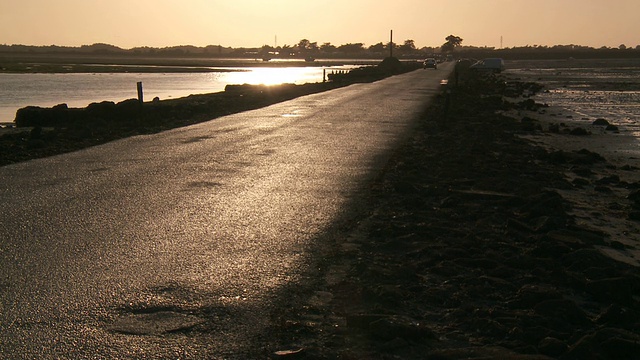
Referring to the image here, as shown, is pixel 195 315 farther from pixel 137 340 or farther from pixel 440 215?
pixel 440 215

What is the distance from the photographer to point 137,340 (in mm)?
4914

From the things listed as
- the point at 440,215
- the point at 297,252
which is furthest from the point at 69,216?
the point at 440,215

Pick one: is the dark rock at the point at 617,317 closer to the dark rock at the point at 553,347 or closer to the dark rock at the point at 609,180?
the dark rock at the point at 553,347

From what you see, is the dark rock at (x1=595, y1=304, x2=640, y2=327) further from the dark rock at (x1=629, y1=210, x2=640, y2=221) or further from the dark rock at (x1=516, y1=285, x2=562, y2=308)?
the dark rock at (x1=629, y1=210, x2=640, y2=221)

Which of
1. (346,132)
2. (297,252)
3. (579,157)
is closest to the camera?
(297,252)

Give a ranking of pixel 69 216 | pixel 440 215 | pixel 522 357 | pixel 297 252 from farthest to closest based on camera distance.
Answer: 1. pixel 440 215
2. pixel 69 216
3. pixel 297 252
4. pixel 522 357

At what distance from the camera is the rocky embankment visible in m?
5.00

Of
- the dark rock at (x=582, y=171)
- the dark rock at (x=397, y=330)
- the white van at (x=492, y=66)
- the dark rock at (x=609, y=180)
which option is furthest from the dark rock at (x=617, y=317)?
the white van at (x=492, y=66)

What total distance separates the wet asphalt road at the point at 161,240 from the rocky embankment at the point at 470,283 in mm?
511

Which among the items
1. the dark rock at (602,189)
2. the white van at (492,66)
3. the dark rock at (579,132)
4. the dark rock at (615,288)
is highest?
the dark rock at (615,288)

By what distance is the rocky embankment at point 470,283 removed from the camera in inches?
197

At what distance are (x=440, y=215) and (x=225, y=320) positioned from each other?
4.73 metres

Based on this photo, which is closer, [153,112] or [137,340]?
[137,340]

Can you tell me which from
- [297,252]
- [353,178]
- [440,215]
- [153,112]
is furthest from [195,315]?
[153,112]
